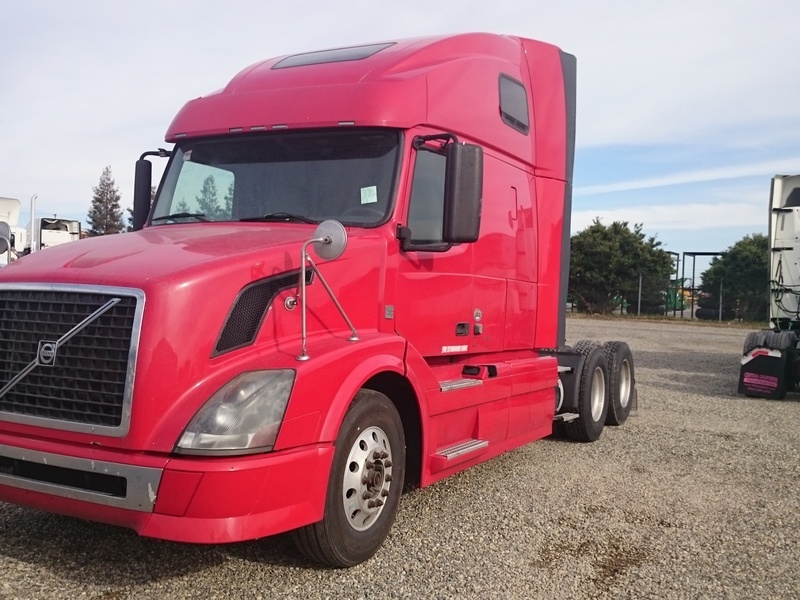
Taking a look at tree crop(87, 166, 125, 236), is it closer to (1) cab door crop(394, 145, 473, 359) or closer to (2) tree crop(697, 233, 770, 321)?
(2) tree crop(697, 233, 770, 321)

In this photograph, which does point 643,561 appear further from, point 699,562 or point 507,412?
point 507,412

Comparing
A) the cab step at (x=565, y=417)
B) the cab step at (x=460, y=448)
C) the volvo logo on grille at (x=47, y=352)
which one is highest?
the volvo logo on grille at (x=47, y=352)

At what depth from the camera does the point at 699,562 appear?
4582 millimetres

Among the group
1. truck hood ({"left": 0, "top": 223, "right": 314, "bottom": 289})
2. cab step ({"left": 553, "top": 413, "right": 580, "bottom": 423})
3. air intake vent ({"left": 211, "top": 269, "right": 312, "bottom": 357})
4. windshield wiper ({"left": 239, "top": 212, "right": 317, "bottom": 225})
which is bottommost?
cab step ({"left": 553, "top": 413, "right": 580, "bottom": 423})

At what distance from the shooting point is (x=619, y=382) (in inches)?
352

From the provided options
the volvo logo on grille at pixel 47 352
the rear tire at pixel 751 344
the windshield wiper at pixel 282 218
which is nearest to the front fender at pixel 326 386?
the windshield wiper at pixel 282 218

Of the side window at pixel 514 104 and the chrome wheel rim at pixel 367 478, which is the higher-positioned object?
the side window at pixel 514 104

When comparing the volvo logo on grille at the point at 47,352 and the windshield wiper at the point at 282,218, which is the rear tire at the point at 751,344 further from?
the volvo logo on grille at the point at 47,352

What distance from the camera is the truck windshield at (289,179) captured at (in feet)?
15.8

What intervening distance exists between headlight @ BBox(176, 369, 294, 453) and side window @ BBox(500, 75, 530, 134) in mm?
3434

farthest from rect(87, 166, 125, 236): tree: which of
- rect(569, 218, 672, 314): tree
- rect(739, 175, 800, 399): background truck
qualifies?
rect(739, 175, 800, 399): background truck

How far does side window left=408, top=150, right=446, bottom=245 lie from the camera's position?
4.93 metres

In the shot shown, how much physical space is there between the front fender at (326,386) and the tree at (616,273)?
123 feet

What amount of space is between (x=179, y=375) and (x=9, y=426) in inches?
41.5
